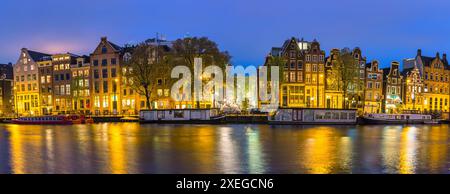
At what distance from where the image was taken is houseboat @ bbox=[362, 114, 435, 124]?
57.0 meters

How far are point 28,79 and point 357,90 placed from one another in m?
84.0

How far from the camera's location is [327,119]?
5453 cm

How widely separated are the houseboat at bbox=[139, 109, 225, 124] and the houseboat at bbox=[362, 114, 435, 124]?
25517mm

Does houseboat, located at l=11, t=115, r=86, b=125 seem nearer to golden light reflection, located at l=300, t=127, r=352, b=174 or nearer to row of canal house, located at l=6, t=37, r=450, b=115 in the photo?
row of canal house, located at l=6, t=37, r=450, b=115

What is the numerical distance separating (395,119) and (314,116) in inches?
627

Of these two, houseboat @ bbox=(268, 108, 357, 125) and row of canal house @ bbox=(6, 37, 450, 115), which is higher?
row of canal house @ bbox=(6, 37, 450, 115)

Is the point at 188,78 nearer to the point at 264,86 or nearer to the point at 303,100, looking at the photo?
the point at 264,86

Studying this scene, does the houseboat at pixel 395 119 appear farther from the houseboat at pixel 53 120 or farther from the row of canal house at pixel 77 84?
the houseboat at pixel 53 120

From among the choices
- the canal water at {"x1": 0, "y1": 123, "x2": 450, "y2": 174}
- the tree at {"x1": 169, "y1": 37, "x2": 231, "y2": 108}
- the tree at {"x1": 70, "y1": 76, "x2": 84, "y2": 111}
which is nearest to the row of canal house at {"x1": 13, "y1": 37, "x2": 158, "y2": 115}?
the tree at {"x1": 70, "y1": 76, "x2": 84, "y2": 111}

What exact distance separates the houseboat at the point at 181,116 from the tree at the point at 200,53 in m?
7.90

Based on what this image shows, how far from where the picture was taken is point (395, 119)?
58.3 meters

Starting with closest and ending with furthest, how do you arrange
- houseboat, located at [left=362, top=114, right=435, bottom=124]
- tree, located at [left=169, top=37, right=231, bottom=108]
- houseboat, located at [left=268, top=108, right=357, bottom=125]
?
houseboat, located at [left=268, top=108, right=357, bottom=125] → houseboat, located at [left=362, top=114, right=435, bottom=124] → tree, located at [left=169, top=37, right=231, bottom=108]

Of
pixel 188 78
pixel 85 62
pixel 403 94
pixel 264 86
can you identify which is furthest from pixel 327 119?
pixel 85 62

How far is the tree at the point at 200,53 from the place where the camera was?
57844 millimetres
